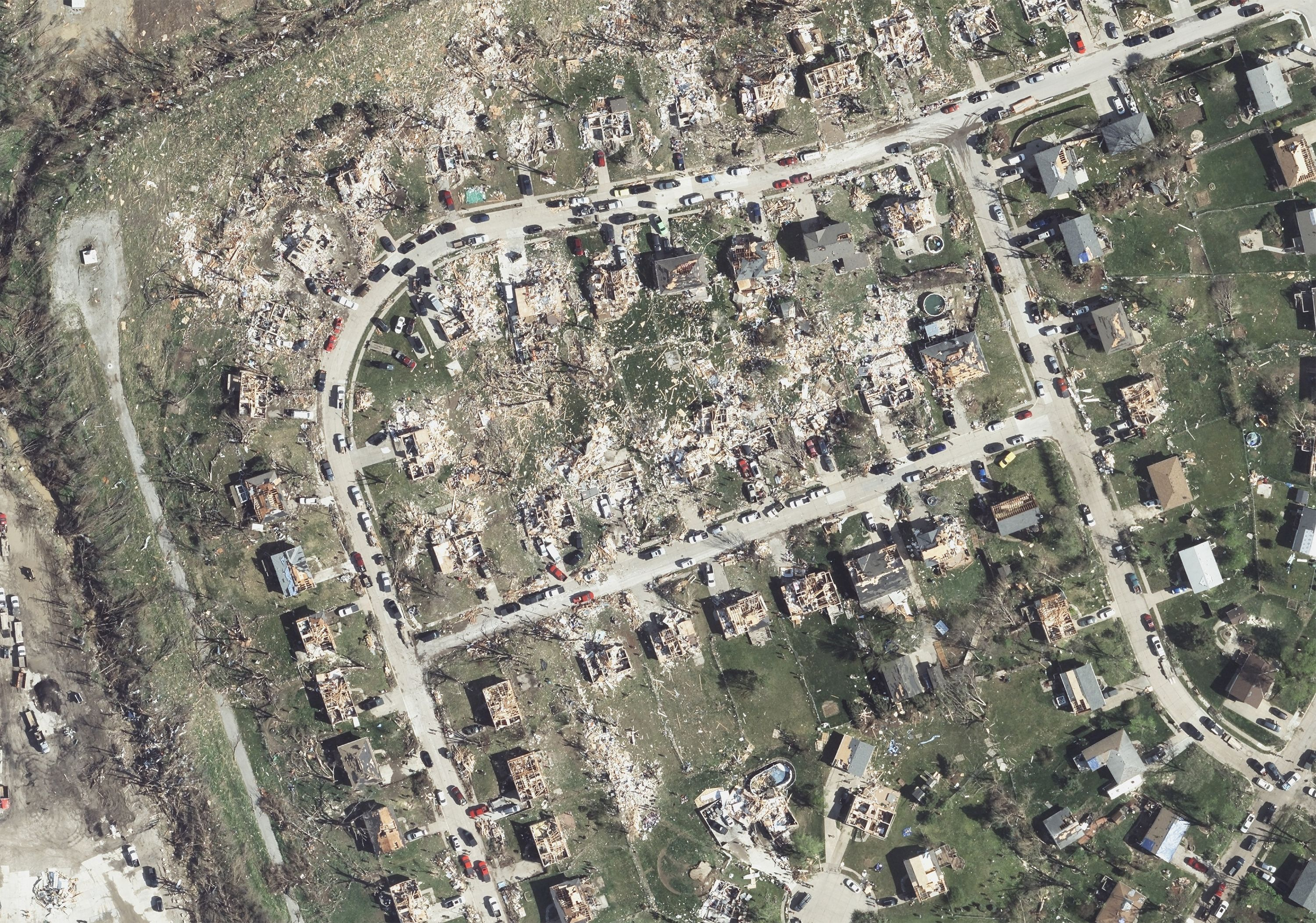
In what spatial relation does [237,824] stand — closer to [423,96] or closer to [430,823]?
[430,823]

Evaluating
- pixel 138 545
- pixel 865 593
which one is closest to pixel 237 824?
pixel 138 545

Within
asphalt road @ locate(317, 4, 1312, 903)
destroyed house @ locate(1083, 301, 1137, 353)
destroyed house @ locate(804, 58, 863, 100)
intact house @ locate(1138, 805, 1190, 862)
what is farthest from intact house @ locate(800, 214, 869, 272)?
intact house @ locate(1138, 805, 1190, 862)

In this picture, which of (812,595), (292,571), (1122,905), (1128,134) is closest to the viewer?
(1122,905)

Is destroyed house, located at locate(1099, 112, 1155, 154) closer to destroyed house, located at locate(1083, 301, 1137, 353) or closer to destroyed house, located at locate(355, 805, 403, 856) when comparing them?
destroyed house, located at locate(1083, 301, 1137, 353)

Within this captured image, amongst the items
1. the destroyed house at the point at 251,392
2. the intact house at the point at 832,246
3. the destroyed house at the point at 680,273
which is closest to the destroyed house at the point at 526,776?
the destroyed house at the point at 251,392

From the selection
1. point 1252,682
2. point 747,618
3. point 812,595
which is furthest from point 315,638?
point 1252,682

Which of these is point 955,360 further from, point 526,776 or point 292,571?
point 292,571
